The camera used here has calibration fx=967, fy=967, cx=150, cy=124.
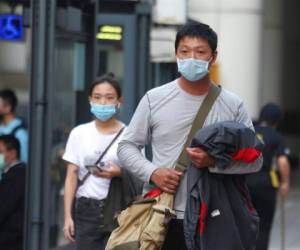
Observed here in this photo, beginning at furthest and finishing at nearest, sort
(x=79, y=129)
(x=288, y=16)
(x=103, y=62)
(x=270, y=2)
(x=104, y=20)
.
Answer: (x=288, y=16) < (x=270, y=2) < (x=103, y=62) < (x=104, y=20) < (x=79, y=129)

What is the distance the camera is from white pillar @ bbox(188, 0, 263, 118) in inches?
577

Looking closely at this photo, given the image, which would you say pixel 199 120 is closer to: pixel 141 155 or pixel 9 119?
pixel 141 155

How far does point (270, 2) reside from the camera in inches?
816

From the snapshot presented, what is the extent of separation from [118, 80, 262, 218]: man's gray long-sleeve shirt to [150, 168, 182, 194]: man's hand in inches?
2.0

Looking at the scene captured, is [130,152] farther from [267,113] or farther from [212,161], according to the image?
[267,113]

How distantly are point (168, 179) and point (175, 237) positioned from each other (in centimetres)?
30

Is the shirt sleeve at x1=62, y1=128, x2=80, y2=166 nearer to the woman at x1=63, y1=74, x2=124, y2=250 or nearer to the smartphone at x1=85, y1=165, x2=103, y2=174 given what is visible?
the woman at x1=63, y1=74, x2=124, y2=250

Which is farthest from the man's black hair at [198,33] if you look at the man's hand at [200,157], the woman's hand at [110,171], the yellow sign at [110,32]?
the yellow sign at [110,32]

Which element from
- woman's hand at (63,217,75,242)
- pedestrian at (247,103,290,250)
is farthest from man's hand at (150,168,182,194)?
pedestrian at (247,103,290,250)

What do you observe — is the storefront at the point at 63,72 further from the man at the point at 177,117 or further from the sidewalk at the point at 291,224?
the sidewalk at the point at 291,224

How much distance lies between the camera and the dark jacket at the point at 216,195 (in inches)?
175

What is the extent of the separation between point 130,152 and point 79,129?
1.70 metres

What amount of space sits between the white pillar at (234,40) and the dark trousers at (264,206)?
5.77 metres

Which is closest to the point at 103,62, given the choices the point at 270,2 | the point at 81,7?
the point at 81,7
